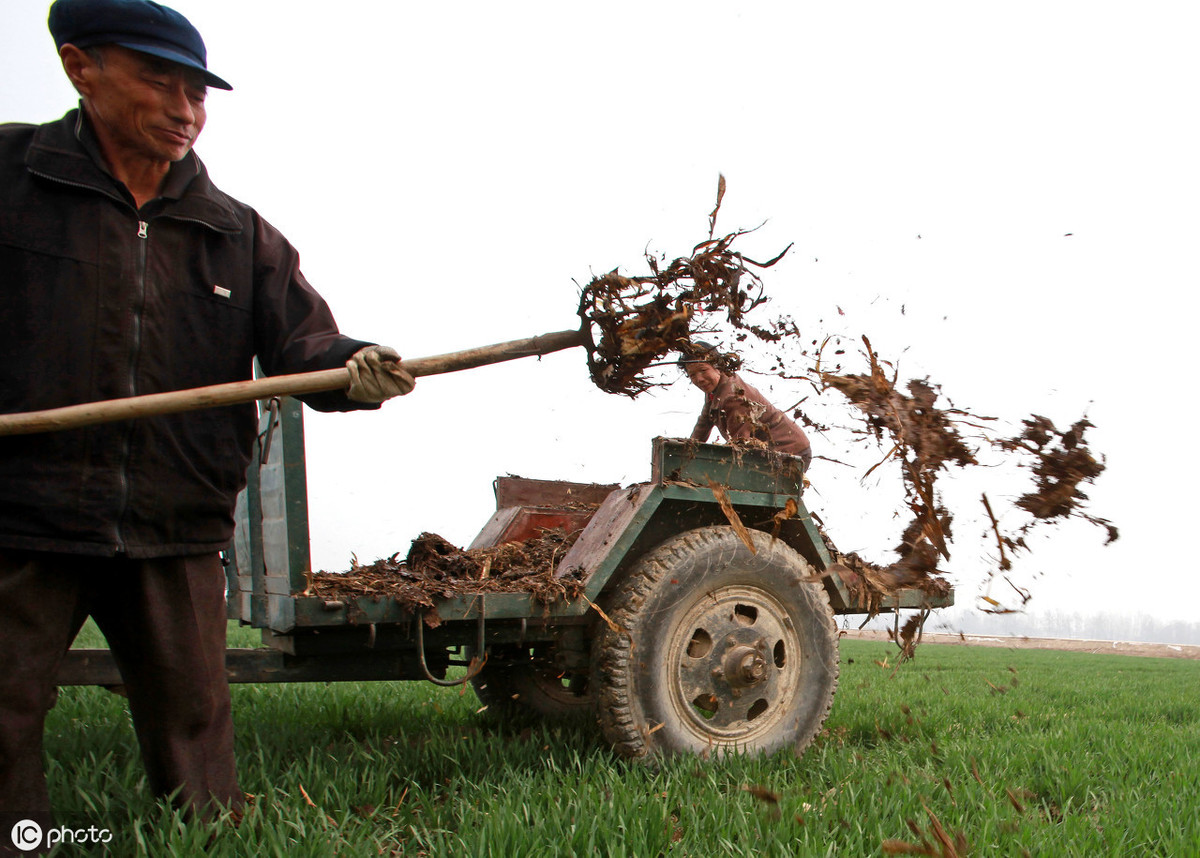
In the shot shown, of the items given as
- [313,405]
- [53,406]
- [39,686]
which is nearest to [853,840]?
[313,405]

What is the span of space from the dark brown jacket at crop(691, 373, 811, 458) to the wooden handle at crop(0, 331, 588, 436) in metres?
1.25

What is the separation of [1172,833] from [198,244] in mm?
3484

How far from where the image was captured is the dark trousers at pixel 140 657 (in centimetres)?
217

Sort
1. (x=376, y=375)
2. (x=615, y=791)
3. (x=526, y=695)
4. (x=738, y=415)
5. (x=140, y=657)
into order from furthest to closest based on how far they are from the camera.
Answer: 1. (x=526, y=695)
2. (x=738, y=415)
3. (x=615, y=791)
4. (x=376, y=375)
5. (x=140, y=657)

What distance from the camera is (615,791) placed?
2.75 metres

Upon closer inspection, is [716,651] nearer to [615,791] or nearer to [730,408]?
[615,791]

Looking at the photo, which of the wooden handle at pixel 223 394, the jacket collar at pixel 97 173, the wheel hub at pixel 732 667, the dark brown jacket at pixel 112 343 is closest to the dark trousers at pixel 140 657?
the dark brown jacket at pixel 112 343

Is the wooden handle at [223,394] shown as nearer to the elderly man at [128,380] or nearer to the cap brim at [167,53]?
the elderly man at [128,380]

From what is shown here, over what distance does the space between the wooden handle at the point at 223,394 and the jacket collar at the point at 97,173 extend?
1.79 feet

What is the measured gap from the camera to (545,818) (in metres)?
2.52

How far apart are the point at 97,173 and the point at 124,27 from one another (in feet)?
1.30

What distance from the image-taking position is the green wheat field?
2352 millimetres

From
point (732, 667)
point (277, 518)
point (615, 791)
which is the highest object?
point (277, 518)

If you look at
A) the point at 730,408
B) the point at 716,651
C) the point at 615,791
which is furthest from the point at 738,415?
the point at 615,791
